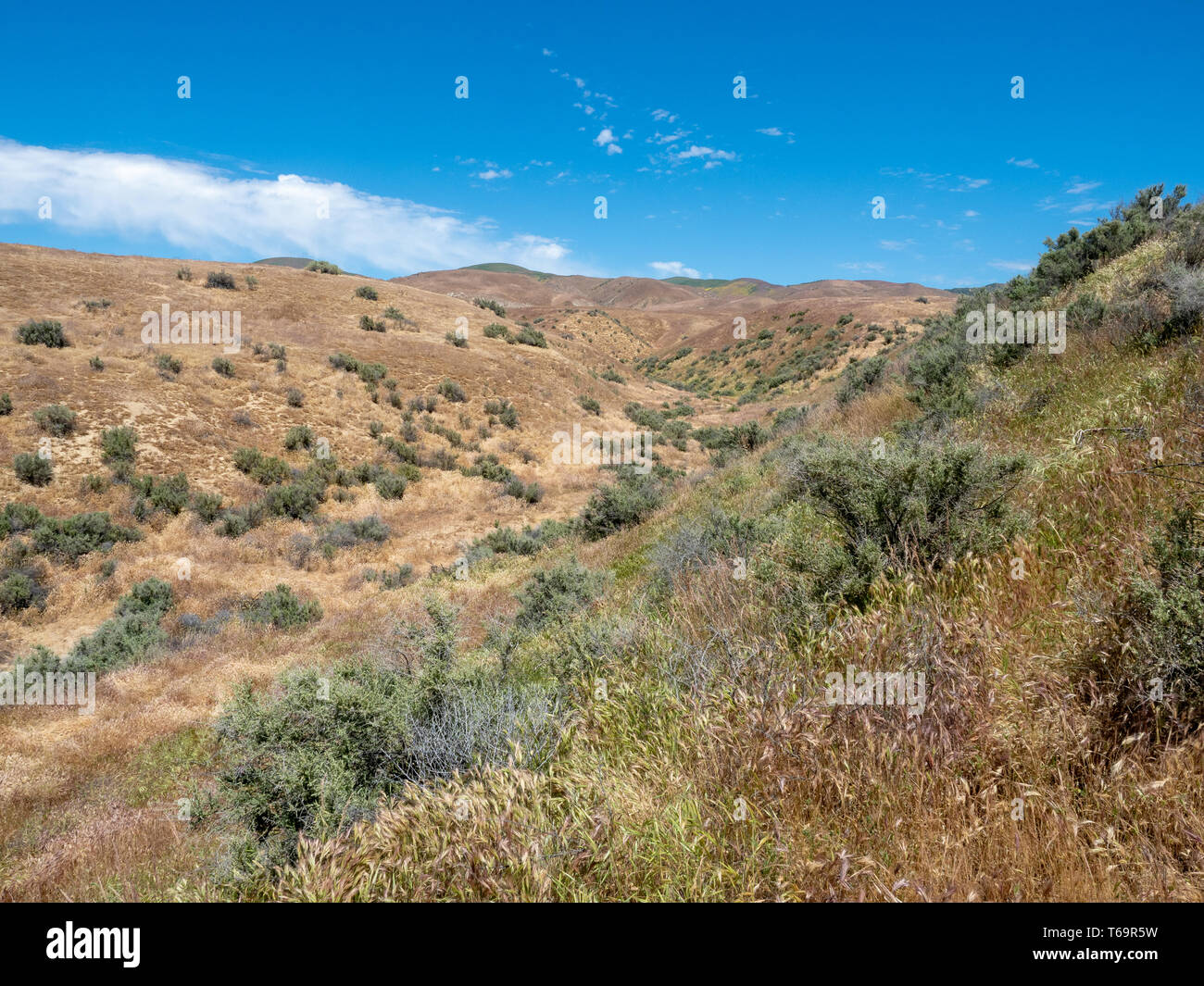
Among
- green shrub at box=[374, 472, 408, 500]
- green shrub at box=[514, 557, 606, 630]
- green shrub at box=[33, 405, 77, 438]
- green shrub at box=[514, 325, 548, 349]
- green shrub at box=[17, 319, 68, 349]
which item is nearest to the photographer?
green shrub at box=[514, 557, 606, 630]

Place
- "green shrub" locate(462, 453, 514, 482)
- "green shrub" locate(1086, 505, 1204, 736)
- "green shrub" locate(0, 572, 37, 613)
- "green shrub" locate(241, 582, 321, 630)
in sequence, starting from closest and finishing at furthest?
"green shrub" locate(1086, 505, 1204, 736) < "green shrub" locate(0, 572, 37, 613) < "green shrub" locate(241, 582, 321, 630) < "green shrub" locate(462, 453, 514, 482)

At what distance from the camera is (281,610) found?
41.1ft

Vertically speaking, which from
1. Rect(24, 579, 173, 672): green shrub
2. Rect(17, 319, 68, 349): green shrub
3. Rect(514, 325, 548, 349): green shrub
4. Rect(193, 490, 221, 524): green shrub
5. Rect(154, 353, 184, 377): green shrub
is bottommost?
Rect(24, 579, 173, 672): green shrub

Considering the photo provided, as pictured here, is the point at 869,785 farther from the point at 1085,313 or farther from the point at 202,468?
the point at 202,468

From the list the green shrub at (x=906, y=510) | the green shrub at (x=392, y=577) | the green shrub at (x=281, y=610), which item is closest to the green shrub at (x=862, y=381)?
the green shrub at (x=906, y=510)

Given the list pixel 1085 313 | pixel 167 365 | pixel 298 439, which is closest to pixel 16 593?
pixel 298 439

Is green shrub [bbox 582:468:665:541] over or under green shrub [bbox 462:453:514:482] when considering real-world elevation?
under

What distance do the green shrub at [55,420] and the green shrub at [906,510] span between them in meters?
22.8

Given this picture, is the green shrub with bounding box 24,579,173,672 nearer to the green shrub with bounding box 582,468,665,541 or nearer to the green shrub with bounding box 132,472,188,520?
the green shrub with bounding box 132,472,188,520

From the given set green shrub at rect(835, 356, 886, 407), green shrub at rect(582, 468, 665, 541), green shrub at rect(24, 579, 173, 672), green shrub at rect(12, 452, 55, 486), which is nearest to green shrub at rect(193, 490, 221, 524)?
green shrub at rect(12, 452, 55, 486)

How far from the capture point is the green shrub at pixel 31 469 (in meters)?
15.7

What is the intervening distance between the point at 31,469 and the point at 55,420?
257 cm

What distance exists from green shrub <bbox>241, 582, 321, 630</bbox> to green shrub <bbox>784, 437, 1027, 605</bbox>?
38.0 feet

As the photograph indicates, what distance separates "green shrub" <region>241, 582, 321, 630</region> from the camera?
12219mm
